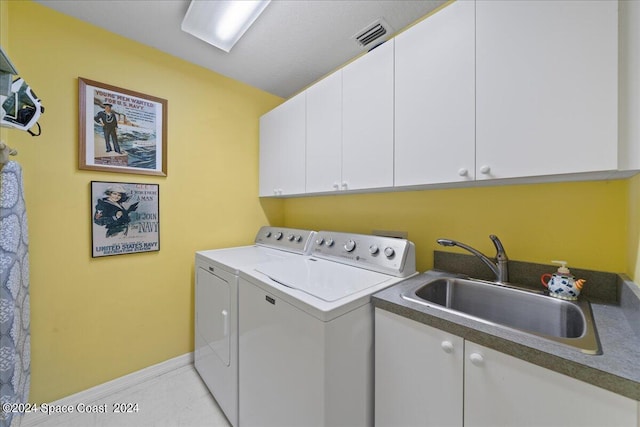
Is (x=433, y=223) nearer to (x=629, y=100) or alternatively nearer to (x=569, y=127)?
(x=569, y=127)

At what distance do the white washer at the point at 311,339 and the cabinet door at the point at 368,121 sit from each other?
42 cm

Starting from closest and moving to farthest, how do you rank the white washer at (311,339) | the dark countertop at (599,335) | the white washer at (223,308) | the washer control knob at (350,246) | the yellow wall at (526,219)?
1. the dark countertop at (599,335)
2. the white washer at (311,339)
3. the yellow wall at (526,219)
4. the white washer at (223,308)
5. the washer control knob at (350,246)

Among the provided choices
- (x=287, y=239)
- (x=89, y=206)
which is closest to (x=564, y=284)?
(x=287, y=239)

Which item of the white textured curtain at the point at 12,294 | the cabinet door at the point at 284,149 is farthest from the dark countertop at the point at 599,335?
the white textured curtain at the point at 12,294

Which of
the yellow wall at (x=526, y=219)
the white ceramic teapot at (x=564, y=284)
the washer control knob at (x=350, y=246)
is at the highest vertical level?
the yellow wall at (x=526, y=219)

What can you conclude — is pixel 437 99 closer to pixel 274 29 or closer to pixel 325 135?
pixel 325 135

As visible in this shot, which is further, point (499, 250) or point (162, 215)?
point (162, 215)

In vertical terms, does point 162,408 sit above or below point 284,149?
below

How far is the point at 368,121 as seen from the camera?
1394mm

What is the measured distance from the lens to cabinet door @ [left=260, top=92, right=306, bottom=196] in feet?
6.11

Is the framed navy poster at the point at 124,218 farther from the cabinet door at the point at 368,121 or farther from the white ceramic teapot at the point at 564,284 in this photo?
the white ceramic teapot at the point at 564,284

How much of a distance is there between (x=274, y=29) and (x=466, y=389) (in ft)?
7.13

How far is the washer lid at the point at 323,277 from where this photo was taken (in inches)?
40.3

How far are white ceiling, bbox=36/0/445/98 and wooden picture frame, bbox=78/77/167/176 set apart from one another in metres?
0.41
